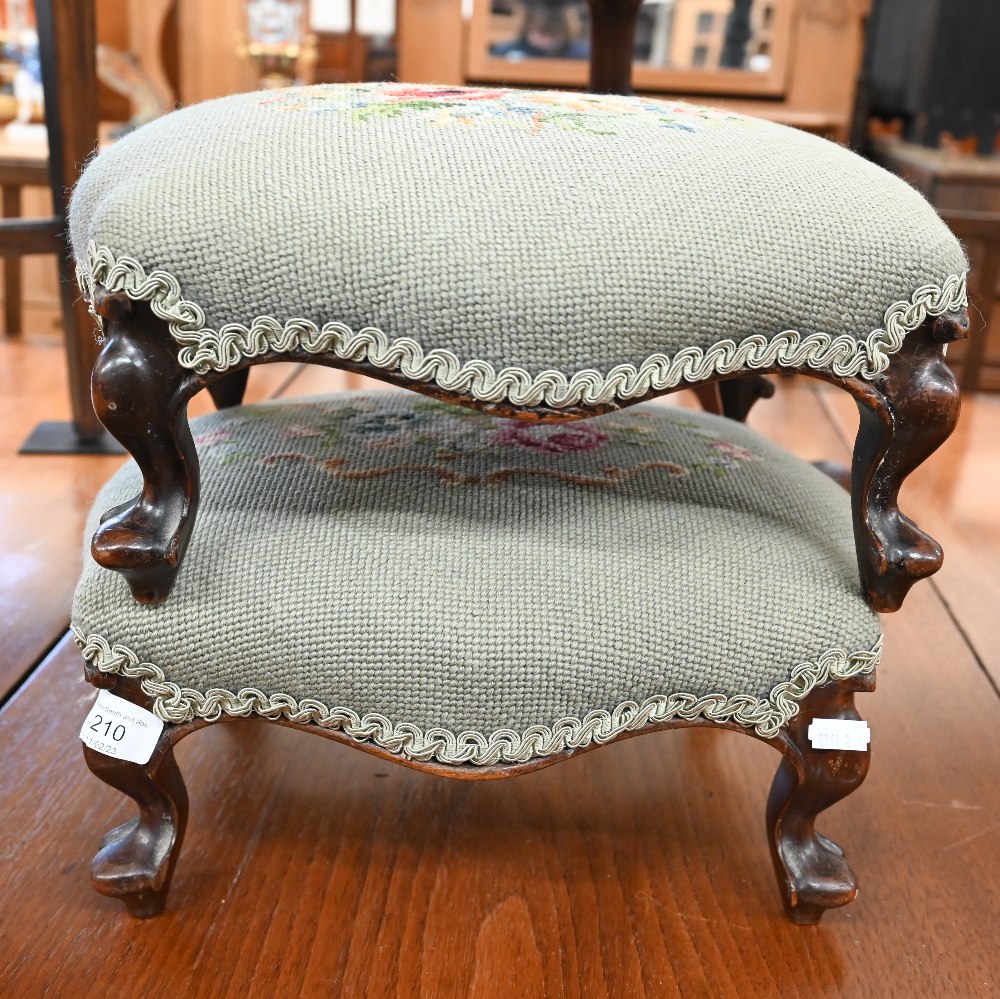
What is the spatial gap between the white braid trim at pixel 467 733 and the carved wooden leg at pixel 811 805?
0.06 ft

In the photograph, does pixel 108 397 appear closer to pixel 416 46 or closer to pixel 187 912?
pixel 187 912

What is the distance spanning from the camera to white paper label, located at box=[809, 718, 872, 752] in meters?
0.67

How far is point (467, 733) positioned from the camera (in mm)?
642

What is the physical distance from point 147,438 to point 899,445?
15.3 inches

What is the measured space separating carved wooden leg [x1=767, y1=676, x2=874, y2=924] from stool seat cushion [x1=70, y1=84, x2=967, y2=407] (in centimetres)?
20

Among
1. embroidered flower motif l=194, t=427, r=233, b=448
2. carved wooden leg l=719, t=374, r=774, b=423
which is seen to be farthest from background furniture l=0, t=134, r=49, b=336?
carved wooden leg l=719, t=374, r=774, b=423

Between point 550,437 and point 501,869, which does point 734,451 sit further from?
point 501,869

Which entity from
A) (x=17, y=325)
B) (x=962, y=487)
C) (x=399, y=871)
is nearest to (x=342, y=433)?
(x=399, y=871)

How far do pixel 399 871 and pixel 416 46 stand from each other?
2.03 m

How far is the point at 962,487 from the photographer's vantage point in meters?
1.48

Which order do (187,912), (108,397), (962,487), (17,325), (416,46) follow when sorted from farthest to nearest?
1. (416,46)
2. (17,325)
3. (962,487)
4. (187,912)
5. (108,397)

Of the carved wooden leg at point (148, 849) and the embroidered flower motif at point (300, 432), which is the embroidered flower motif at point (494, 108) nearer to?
the embroidered flower motif at point (300, 432)

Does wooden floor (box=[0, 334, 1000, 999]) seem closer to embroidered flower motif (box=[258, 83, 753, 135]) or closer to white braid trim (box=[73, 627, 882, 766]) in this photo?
white braid trim (box=[73, 627, 882, 766])

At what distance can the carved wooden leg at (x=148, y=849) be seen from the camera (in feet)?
2.24
